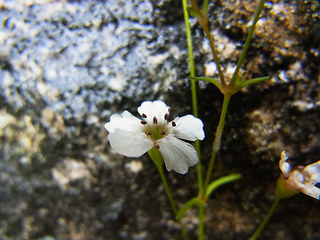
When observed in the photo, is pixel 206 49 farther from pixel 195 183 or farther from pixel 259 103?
pixel 195 183

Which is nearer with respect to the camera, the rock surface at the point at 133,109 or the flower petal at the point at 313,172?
the flower petal at the point at 313,172

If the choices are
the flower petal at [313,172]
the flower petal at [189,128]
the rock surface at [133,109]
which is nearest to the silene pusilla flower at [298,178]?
the flower petal at [313,172]

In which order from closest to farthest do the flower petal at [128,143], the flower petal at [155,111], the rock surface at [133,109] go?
the flower petal at [128,143]
the flower petal at [155,111]
the rock surface at [133,109]

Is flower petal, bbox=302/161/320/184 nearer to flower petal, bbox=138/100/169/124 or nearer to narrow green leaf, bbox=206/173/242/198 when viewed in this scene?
narrow green leaf, bbox=206/173/242/198

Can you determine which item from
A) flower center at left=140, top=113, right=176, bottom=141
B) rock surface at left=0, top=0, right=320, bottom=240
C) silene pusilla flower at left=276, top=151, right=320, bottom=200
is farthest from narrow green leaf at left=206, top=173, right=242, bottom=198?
flower center at left=140, top=113, right=176, bottom=141

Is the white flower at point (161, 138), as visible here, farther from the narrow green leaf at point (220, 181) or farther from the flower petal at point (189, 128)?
the narrow green leaf at point (220, 181)
